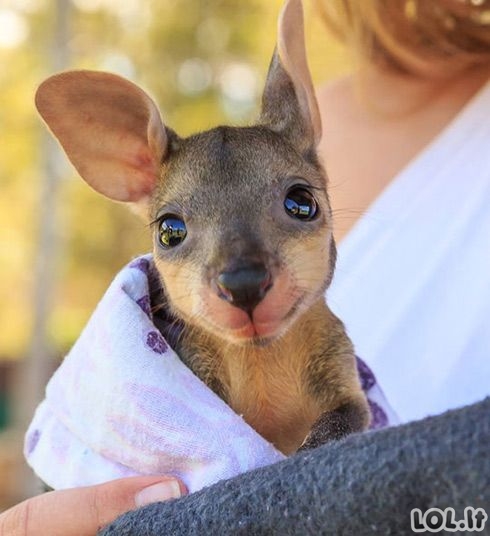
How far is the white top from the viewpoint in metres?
2.28

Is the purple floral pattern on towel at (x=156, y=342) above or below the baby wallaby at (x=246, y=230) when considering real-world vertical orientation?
below

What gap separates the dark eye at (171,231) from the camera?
6.00ft

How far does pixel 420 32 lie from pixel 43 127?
19.3 feet

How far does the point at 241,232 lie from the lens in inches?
65.2

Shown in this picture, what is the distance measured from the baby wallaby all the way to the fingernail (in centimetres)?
23

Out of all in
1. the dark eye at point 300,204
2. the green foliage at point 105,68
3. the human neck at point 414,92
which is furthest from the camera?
the green foliage at point 105,68

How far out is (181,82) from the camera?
10711mm

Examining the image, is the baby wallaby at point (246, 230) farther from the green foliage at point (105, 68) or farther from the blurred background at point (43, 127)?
the green foliage at point (105, 68)

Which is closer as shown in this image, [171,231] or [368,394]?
[171,231]

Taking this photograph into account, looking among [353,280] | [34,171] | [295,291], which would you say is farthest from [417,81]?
[34,171]

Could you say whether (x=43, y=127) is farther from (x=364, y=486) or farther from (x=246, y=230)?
(x=364, y=486)

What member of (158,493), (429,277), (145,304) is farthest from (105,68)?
(158,493)

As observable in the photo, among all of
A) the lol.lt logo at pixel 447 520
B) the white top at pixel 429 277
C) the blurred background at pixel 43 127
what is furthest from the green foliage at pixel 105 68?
the lol.lt logo at pixel 447 520

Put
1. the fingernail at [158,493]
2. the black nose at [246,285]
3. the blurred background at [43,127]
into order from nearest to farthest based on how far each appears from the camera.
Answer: the black nose at [246,285] < the fingernail at [158,493] < the blurred background at [43,127]
